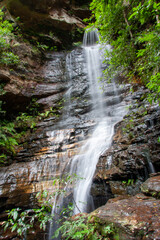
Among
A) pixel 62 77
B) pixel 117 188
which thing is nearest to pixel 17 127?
pixel 62 77

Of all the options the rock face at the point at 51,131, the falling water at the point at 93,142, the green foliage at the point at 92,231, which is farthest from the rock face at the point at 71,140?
the falling water at the point at 93,142

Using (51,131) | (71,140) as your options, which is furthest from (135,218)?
(51,131)

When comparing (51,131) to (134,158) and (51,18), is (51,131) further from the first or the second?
(51,18)

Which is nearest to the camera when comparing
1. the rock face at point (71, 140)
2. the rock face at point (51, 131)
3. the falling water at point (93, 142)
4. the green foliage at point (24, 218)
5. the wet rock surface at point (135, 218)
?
the wet rock surface at point (135, 218)

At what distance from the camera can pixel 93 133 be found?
25.1 ft

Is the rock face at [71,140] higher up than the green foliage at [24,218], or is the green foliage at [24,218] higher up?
the rock face at [71,140]

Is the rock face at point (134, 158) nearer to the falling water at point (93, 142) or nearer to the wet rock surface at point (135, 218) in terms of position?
the falling water at point (93, 142)

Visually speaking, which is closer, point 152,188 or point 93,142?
point 152,188

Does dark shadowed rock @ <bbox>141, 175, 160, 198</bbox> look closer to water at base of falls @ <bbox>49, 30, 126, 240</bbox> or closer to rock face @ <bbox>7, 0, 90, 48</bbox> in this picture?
water at base of falls @ <bbox>49, 30, 126, 240</bbox>

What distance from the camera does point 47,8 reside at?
13.1m

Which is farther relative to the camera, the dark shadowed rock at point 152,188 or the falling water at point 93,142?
the falling water at point 93,142

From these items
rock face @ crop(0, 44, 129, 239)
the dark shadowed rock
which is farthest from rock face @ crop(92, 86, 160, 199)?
rock face @ crop(0, 44, 129, 239)

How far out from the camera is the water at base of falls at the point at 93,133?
4.39m

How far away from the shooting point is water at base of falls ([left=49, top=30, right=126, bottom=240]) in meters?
4.39
